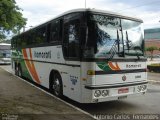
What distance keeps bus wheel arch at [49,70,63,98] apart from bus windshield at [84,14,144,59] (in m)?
2.53

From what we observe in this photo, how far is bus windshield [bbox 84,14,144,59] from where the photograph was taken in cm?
868

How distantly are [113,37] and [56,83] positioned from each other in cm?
319

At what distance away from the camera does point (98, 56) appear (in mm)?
8656

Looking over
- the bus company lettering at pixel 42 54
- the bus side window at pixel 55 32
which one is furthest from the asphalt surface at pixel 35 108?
the bus side window at pixel 55 32

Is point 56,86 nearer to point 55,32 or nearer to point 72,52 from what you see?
point 55,32

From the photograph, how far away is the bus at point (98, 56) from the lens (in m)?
8.66

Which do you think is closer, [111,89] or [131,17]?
[111,89]

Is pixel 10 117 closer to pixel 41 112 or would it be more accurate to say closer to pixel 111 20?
pixel 41 112

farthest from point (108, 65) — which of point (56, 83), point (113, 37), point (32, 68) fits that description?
point (32, 68)

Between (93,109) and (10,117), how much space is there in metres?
2.97

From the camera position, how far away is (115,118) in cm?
816

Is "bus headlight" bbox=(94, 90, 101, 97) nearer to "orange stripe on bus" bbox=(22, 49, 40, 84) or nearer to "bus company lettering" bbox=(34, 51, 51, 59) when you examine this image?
"bus company lettering" bbox=(34, 51, 51, 59)

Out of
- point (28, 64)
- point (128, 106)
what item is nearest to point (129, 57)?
point (128, 106)

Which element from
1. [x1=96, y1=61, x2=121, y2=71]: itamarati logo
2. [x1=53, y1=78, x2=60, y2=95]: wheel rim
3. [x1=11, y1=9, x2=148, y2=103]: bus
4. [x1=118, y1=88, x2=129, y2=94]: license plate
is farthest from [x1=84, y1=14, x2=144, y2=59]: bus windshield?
[x1=53, y1=78, x2=60, y2=95]: wheel rim
